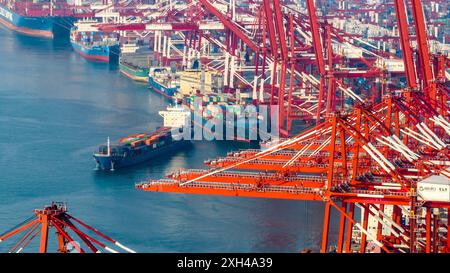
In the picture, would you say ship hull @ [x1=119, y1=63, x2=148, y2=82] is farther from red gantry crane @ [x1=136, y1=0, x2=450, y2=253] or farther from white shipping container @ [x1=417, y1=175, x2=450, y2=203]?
white shipping container @ [x1=417, y1=175, x2=450, y2=203]

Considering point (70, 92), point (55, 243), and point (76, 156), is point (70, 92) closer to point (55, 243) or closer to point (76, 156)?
point (76, 156)

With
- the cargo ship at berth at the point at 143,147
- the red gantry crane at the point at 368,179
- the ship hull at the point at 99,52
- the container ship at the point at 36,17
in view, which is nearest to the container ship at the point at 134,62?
the ship hull at the point at 99,52

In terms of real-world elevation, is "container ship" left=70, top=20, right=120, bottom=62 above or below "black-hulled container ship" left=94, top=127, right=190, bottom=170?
above

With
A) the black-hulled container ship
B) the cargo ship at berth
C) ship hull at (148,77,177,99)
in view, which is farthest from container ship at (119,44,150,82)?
the black-hulled container ship

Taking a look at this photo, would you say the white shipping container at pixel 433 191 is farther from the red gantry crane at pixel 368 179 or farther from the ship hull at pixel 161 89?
the ship hull at pixel 161 89

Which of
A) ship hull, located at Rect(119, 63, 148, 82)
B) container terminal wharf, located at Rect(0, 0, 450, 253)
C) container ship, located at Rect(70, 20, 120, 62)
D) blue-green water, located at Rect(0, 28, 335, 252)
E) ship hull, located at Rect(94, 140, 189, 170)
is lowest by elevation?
ship hull, located at Rect(94, 140, 189, 170)
